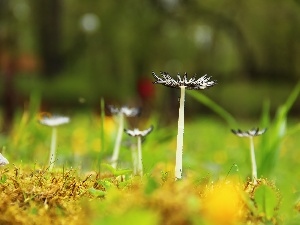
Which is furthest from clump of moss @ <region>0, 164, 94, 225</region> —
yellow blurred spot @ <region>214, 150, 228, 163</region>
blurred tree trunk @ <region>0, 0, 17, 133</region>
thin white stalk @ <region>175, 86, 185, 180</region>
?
blurred tree trunk @ <region>0, 0, 17, 133</region>

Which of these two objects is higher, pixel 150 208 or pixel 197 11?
pixel 197 11

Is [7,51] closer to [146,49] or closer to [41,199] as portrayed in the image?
[146,49]

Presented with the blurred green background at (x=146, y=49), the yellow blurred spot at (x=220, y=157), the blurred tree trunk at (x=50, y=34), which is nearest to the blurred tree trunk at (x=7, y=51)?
the blurred green background at (x=146, y=49)

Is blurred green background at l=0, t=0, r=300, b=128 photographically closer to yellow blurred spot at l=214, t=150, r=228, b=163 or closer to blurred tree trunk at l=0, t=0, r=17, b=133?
blurred tree trunk at l=0, t=0, r=17, b=133

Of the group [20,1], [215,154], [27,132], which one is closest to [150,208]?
[27,132]

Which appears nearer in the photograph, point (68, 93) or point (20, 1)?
point (68, 93)

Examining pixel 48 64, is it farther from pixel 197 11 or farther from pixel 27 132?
pixel 27 132

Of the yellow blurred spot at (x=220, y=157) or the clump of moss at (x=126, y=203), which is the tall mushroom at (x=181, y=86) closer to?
the clump of moss at (x=126, y=203)
